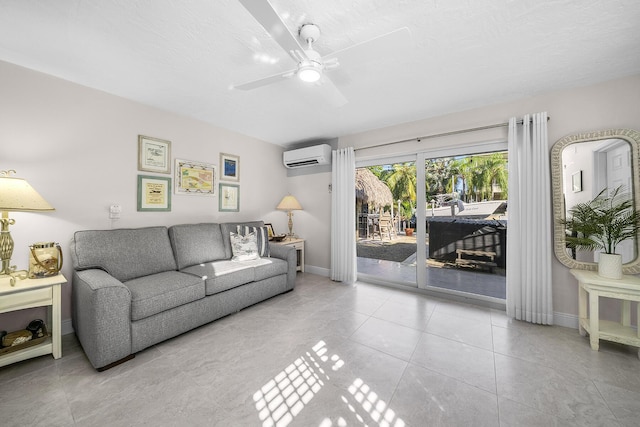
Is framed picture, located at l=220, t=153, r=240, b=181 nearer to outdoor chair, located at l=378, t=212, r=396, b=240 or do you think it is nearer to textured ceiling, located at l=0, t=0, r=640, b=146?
textured ceiling, located at l=0, t=0, r=640, b=146

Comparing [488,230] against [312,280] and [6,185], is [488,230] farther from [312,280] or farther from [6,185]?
[6,185]

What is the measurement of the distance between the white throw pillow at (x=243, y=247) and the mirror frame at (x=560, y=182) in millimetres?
3400

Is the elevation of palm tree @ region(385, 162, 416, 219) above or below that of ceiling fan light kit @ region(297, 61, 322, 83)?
below

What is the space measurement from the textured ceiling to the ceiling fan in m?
0.07

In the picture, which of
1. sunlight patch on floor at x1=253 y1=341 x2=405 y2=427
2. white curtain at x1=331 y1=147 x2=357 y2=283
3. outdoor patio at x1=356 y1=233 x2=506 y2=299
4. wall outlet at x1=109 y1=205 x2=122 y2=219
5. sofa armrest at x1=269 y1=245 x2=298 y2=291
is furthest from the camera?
white curtain at x1=331 y1=147 x2=357 y2=283

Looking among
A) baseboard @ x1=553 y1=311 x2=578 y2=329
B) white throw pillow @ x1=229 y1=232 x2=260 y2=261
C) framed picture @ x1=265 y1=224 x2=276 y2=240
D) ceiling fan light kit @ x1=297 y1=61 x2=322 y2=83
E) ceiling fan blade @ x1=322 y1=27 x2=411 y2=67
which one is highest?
ceiling fan blade @ x1=322 y1=27 x2=411 y2=67

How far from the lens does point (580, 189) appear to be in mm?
2377

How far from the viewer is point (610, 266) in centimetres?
204

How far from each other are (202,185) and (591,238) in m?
4.47

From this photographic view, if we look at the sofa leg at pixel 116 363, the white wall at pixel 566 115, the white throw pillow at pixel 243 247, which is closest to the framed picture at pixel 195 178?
the white throw pillow at pixel 243 247

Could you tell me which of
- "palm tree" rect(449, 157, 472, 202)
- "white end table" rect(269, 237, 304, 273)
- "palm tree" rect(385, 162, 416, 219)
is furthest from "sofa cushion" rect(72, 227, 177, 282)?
"palm tree" rect(449, 157, 472, 202)

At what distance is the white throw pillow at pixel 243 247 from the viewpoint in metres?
→ 3.19

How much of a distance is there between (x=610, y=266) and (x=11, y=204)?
15.5 ft

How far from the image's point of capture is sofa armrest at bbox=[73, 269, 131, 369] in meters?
1.70
